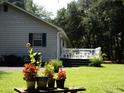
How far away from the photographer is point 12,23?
32844 millimetres

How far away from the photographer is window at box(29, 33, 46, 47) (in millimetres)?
32469

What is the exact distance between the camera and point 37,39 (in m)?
32.6

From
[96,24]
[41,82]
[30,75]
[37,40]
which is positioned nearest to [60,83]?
[41,82]

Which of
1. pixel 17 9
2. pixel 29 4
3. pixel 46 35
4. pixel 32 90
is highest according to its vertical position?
pixel 29 4

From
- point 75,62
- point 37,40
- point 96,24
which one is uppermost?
point 96,24

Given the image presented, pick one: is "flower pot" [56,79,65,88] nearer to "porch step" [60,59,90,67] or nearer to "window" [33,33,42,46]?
"porch step" [60,59,90,67]

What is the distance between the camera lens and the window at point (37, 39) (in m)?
32.5

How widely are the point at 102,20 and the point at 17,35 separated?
1982 centimetres

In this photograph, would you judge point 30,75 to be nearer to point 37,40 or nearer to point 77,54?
point 37,40

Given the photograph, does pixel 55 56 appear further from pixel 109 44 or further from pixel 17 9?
pixel 109 44

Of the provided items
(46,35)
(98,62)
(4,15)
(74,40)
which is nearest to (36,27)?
(46,35)

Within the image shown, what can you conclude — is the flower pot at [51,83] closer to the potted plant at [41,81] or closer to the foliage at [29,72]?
the potted plant at [41,81]

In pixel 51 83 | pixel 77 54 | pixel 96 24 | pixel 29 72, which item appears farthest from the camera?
pixel 96 24

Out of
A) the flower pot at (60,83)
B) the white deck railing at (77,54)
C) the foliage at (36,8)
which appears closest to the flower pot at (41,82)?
the flower pot at (60,83)
